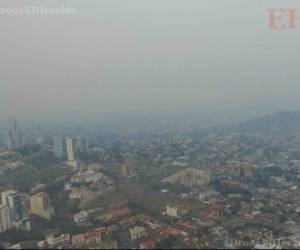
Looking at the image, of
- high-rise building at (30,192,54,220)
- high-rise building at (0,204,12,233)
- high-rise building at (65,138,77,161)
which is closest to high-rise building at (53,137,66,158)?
high-rise building at (65,138,77,161)

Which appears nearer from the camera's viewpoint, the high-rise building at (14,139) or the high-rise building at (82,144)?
the high-rise building at (14,139)

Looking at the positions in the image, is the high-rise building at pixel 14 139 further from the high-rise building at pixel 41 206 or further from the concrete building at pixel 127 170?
the high-rise building at pixel 41 206

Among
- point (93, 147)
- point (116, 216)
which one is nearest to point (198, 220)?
point (116, 216)

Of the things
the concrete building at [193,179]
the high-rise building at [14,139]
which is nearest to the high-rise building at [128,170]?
the concrete building at [193,179]

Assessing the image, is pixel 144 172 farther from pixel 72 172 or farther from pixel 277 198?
pixel 277 198

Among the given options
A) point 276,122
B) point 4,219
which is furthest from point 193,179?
point 276,122

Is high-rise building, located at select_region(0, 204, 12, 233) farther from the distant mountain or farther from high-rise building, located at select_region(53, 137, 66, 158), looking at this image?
the distant mountain
